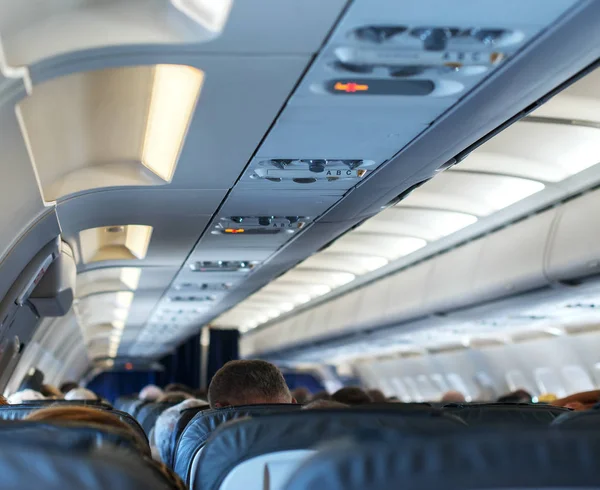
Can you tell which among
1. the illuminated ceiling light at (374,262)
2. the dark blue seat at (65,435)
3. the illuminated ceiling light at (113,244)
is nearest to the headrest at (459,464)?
the dark blue seat at (65,435)

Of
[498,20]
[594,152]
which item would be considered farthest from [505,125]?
[594,152]

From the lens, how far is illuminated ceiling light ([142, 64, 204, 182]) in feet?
16.8

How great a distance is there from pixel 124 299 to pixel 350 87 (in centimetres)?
1177

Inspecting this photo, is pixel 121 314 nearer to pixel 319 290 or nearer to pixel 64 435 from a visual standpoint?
pixel 319 290

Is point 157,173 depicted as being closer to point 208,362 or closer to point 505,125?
point 505,125

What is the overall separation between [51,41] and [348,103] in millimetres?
1705

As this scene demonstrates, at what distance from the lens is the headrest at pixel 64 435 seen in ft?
5.55

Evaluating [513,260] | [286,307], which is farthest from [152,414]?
[286,307]

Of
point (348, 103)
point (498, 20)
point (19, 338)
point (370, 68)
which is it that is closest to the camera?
point (498, 20)

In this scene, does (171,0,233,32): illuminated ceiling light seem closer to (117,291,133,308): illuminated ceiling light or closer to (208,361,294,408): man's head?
(208,361,294,408): man's head

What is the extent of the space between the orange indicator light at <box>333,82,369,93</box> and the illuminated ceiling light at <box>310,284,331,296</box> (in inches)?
484

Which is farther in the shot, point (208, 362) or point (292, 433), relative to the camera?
point (208, 362)

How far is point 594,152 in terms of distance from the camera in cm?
776

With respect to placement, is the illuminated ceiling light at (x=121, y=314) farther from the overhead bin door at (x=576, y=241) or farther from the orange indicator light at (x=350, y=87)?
the orange indicator light at (x=350, y=87)
